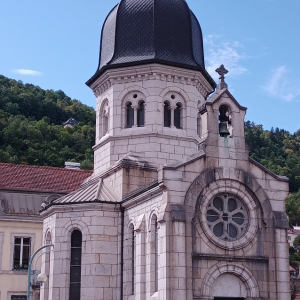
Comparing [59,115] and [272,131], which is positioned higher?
[272,131]

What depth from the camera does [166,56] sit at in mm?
30922

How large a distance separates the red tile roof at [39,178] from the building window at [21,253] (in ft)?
12.1

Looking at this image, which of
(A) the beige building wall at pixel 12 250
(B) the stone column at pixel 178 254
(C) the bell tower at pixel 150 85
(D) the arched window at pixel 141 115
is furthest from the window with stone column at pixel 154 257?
(A) the beige building wall at pixel 12 250

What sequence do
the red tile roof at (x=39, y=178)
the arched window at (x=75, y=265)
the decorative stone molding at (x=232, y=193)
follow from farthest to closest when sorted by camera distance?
the red tile roof at (x=39, y=178), the arched window at (x=75, y=265), the decorative stone molding at (x=232, y=193)

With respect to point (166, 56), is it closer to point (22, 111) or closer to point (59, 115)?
point (22, 111)

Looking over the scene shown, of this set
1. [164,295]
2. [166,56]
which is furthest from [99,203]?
[166,56]

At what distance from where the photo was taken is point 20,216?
127 ft

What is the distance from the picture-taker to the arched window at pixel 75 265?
2697cm


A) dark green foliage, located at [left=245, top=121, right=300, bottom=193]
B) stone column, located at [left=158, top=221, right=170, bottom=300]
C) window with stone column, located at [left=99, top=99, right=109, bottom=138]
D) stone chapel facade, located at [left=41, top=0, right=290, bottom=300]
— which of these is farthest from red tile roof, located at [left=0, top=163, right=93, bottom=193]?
dark green foliage, located at [left=245, top=121, right=300, bottom=193]

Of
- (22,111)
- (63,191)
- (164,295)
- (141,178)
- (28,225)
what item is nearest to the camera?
(164,295)

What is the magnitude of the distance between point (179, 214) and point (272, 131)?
17266 centimetres

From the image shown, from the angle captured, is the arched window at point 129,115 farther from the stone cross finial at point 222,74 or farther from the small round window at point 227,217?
the small round window at point 227,217

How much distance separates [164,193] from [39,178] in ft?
A: 67.3

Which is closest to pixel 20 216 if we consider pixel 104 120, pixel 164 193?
pixel 104 120
